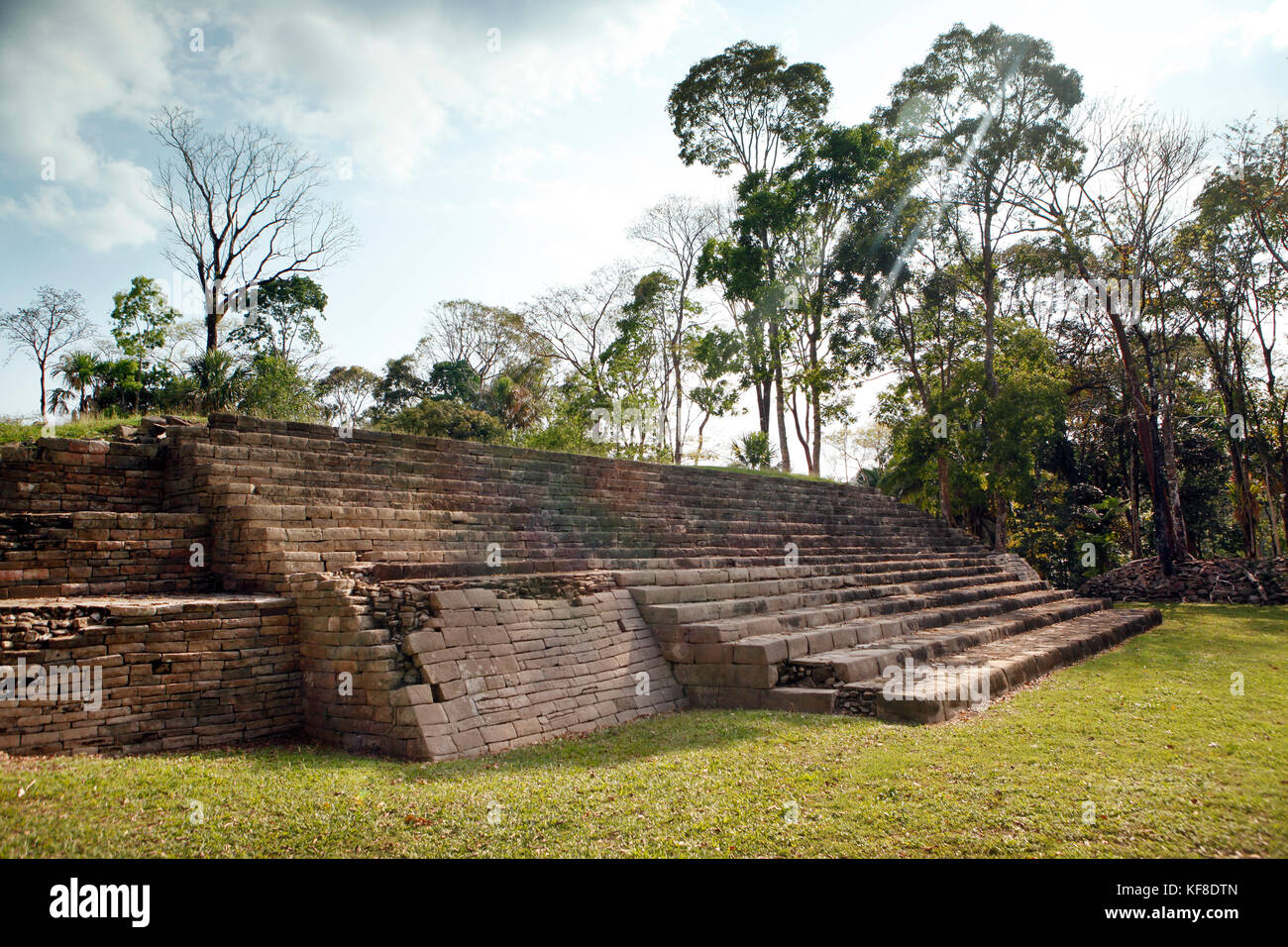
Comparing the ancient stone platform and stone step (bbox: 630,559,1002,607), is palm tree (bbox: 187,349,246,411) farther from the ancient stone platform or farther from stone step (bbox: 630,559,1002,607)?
stone step (bbox: 630,559,1002,607)

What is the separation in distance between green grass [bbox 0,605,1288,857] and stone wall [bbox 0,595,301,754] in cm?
30

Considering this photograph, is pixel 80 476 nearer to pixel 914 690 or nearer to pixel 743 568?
pixel 743 568

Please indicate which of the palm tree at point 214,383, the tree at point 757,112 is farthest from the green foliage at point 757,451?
the palm tree at point 214,383

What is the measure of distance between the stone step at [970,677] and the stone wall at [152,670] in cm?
459

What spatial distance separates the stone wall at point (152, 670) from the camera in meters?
4.64

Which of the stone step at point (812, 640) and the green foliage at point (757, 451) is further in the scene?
the green foliage at point (757, 451)

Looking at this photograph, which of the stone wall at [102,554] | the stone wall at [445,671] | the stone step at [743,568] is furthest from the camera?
the stone step at [743,568]

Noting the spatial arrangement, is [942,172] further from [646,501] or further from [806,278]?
[646,501]

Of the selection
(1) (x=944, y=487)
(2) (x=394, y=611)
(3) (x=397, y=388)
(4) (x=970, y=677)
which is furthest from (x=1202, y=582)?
(3) (x=397, y=388)

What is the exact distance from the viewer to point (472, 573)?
6.43 metres

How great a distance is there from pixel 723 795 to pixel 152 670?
3.84 meters

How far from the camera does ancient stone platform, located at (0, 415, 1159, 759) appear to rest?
5148 mm

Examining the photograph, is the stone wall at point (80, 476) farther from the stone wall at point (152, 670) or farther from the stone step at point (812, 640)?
the stone step at point (812, 640)

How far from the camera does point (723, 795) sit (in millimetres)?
4238
